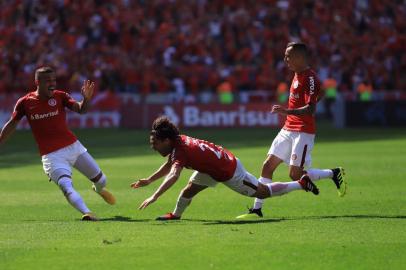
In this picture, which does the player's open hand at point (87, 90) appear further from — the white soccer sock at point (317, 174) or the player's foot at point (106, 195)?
the white soccer sock at point (317, 174)

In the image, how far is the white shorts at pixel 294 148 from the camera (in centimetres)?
1268

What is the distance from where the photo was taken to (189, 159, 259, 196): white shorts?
11.8 meters

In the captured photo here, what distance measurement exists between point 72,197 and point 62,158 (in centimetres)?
63

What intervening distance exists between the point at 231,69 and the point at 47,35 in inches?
304

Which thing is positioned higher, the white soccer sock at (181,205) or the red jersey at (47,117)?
the red jersey at (47,117)

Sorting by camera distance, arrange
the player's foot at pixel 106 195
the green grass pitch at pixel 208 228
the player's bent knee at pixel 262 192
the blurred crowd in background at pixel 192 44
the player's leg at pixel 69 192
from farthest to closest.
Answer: the blurred crowd in background at pixel 192 44, the player's foot at pixel 106 195, the player's leg at pixel 69 192, the player's bent knee at pixel 262 192, the green grass pitch at pixel 208 228

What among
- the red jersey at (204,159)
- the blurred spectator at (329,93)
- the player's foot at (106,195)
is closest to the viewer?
the red jersey at (204,159)

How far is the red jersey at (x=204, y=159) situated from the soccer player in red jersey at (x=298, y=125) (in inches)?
37.8

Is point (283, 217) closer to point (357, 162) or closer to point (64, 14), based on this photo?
point (357, 162)

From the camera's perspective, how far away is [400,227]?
436 inches

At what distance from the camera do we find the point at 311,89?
40.6 feet

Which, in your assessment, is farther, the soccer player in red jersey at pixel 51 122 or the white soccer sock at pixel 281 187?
the soccer player in red jersey at pixel 51 122

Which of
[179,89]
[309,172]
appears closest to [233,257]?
[309,172]

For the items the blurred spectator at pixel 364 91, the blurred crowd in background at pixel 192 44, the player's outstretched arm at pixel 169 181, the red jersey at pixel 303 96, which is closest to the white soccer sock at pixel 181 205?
the player's outstretched arm at pixel 169 181
